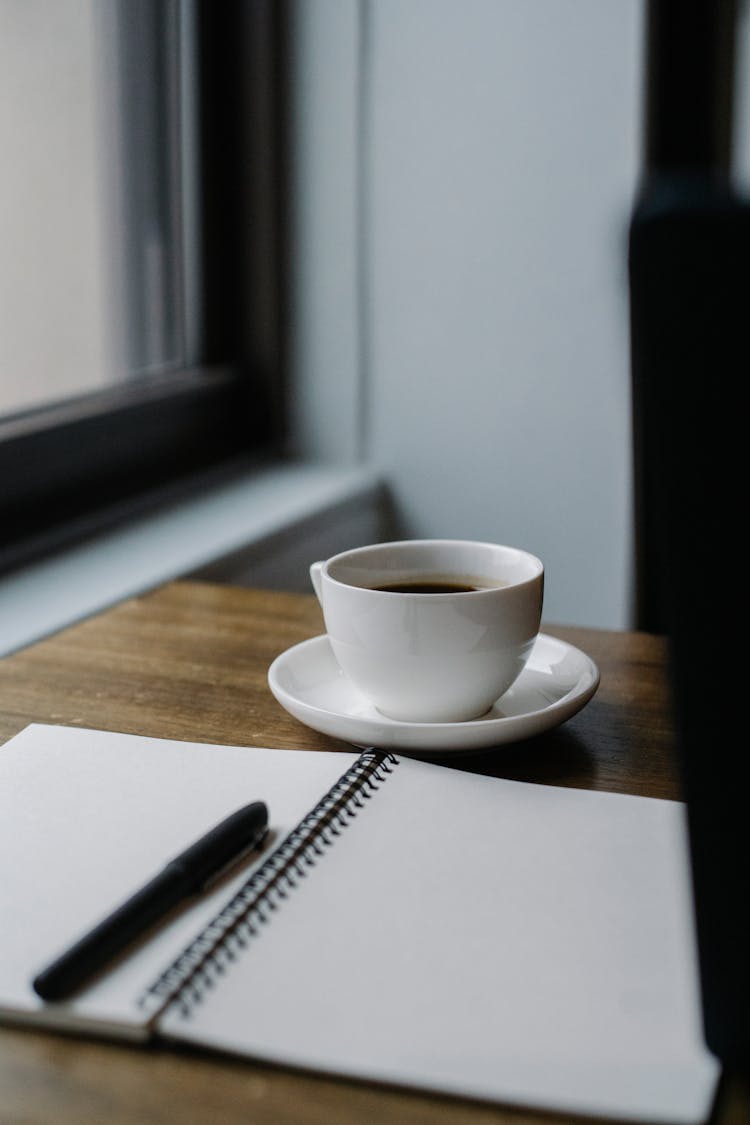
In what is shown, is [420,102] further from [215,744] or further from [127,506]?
[215,744]

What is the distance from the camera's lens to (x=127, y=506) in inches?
55.9

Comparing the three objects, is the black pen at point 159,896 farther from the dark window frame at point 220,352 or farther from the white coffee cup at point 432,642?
the dark window frame at point 220,352

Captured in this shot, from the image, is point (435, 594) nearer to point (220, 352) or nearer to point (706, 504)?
point (706, 504)

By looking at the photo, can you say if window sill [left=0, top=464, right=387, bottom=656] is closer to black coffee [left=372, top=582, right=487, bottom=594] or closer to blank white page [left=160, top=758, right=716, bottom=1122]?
black coffee [left=372, top=582, right=487, bottom=594]

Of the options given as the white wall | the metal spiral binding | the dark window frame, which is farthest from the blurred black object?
the white wall

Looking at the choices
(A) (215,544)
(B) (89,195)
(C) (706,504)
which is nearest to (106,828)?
(C) (706,504)

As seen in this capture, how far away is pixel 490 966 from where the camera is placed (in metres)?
0.41

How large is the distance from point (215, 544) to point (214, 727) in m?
0.67

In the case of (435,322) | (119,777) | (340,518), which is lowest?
(340,518)

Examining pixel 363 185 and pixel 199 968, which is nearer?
pixel 199 968

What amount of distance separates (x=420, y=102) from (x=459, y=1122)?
1446 mm

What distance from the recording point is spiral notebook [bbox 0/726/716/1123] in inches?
14.4

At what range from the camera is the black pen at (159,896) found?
0.39m

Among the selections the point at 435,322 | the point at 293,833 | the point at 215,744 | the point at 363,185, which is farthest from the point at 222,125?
the point at 293,833
